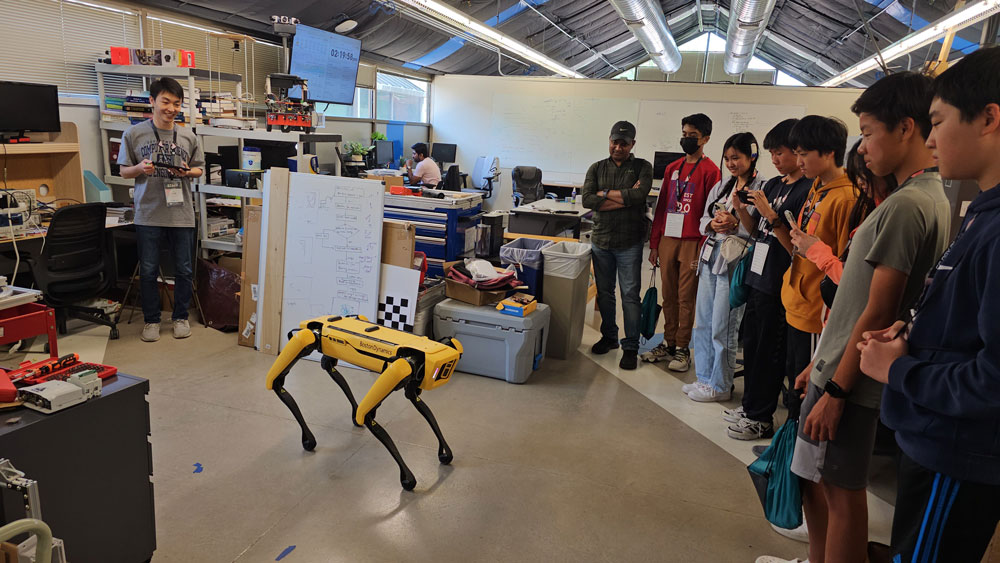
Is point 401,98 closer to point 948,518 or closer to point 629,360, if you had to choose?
point 629,360

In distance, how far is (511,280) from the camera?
3883 millimetres

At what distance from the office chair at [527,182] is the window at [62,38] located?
5303 millimetres

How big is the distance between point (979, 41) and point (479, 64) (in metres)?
7.44

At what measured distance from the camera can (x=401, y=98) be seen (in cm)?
1064

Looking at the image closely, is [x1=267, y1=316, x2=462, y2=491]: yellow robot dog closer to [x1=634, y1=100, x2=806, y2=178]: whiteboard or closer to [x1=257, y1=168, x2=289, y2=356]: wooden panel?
[x1=257, y1=168, x2=289, y2=356]: wooden panel

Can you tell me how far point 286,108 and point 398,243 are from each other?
162cm

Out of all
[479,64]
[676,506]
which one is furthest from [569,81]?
[676,506]

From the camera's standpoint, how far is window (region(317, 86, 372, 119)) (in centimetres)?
859

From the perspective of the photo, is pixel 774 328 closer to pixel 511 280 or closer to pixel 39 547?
pixel 511 280

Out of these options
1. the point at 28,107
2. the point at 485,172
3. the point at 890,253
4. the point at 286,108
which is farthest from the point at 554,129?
the point at 890,253

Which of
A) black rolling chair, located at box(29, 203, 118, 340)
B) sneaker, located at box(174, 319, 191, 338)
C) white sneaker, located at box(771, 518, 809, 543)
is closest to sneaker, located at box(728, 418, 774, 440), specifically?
white sneaker, located at box(771, 518, 809, 543)

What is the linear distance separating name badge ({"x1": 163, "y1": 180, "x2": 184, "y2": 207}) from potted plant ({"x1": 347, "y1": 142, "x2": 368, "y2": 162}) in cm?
398

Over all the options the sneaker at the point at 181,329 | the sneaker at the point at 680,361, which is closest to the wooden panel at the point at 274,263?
the sneaker at the point at 181,329

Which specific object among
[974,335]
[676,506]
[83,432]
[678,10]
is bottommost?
[676,506]
